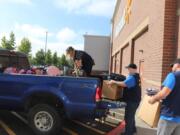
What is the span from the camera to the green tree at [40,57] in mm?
78350

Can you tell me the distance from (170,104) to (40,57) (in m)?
75.6

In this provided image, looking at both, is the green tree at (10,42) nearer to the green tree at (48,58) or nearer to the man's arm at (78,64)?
the green tree at (48,58)

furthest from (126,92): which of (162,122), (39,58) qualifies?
(39,58)

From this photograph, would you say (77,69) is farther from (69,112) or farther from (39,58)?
(39,58)

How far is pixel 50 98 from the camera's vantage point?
8625 mm

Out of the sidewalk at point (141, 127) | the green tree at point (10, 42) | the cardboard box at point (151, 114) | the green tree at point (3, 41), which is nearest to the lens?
the sidewalk at point (141, 127)

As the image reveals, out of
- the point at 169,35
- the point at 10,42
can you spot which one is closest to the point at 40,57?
the point at 10,42

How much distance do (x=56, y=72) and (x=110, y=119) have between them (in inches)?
124

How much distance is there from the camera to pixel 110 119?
11547 mm

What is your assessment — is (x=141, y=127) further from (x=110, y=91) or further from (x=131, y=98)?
(x=110, y=91)

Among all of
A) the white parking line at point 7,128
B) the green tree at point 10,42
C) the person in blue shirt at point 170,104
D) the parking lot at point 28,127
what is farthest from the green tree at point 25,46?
the person in blue shirt at point 170,104

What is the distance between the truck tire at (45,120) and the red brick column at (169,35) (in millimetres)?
3729

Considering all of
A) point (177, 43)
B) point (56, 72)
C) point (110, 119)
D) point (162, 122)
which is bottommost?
point (110, 119)

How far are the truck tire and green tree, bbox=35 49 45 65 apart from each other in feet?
229
